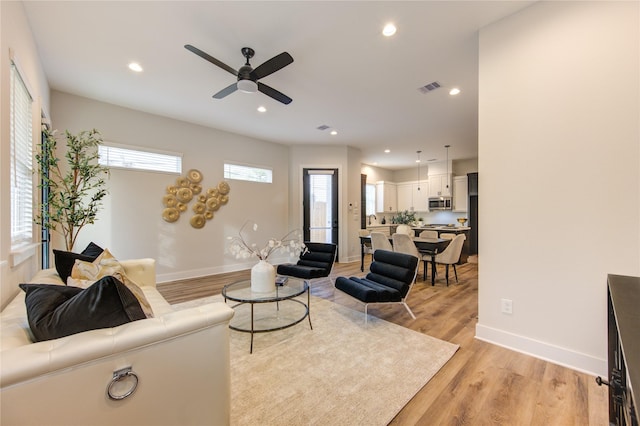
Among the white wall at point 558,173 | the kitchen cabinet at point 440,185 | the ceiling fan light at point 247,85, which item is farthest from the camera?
the kitchen cabinet at point 440,185

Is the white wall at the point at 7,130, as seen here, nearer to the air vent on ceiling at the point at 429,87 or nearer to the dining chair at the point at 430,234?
the air vent on ceiling at the point at 429,87

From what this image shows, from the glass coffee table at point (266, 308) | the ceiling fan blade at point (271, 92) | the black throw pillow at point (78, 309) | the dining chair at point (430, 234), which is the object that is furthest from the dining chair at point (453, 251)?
the black throw pillow at point (78, 309)

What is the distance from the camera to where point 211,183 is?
536cm

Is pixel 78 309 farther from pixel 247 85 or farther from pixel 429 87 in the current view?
pixel 429 87

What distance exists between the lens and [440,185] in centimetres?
840

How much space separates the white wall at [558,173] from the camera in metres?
1.91

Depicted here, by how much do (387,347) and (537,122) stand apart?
2.32m

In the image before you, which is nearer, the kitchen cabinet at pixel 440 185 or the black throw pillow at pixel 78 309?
the black throw pillow at pixel 78 309

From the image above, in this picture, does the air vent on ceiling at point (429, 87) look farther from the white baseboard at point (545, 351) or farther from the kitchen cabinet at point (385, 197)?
the kitchen cabinet at point (385, 197)

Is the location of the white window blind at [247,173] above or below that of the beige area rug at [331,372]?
above

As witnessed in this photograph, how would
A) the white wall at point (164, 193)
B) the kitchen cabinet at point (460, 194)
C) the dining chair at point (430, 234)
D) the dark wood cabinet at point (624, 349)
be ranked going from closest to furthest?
the dark wood cabinet at point (624, 349) → the white wall at point (164, 193) → the dining chair at point (430, 234) → the kitchen cabinet at point (460, 194)

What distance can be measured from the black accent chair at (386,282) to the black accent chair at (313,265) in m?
0.62

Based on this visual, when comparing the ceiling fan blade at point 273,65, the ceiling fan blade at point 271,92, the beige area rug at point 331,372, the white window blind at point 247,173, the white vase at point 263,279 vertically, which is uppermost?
the ceiling fan blade at point 273,65

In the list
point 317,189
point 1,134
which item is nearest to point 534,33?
point 1,134
